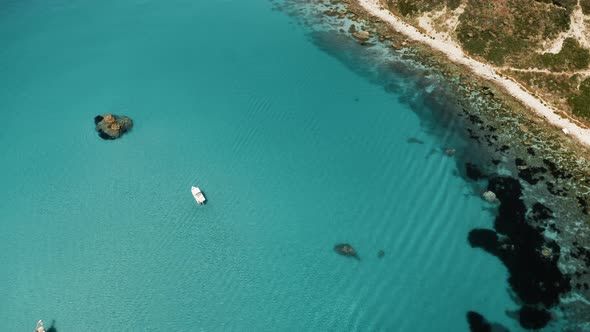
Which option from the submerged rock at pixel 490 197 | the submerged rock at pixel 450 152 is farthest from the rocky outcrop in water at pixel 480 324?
the submerged rock at pixel 450 152

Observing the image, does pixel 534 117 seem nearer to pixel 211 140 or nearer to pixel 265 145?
pixel 265 145

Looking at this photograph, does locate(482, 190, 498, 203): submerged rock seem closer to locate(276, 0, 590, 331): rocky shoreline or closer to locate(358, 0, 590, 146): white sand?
locate(276, 0, 590, 331): rocky shoreline

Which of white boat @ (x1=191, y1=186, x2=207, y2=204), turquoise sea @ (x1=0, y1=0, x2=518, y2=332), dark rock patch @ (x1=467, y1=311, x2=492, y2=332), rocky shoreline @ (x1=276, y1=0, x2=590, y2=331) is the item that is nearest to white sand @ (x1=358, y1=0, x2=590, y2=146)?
rocky shoreline @ (x1=276, y1=0, x2=590, y2=331)

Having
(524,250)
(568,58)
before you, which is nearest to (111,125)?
(524,250)

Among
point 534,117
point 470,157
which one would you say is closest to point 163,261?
point 470,157

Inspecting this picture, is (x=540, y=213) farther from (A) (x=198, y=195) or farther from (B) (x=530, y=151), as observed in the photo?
(A) (x=198, y=195)
